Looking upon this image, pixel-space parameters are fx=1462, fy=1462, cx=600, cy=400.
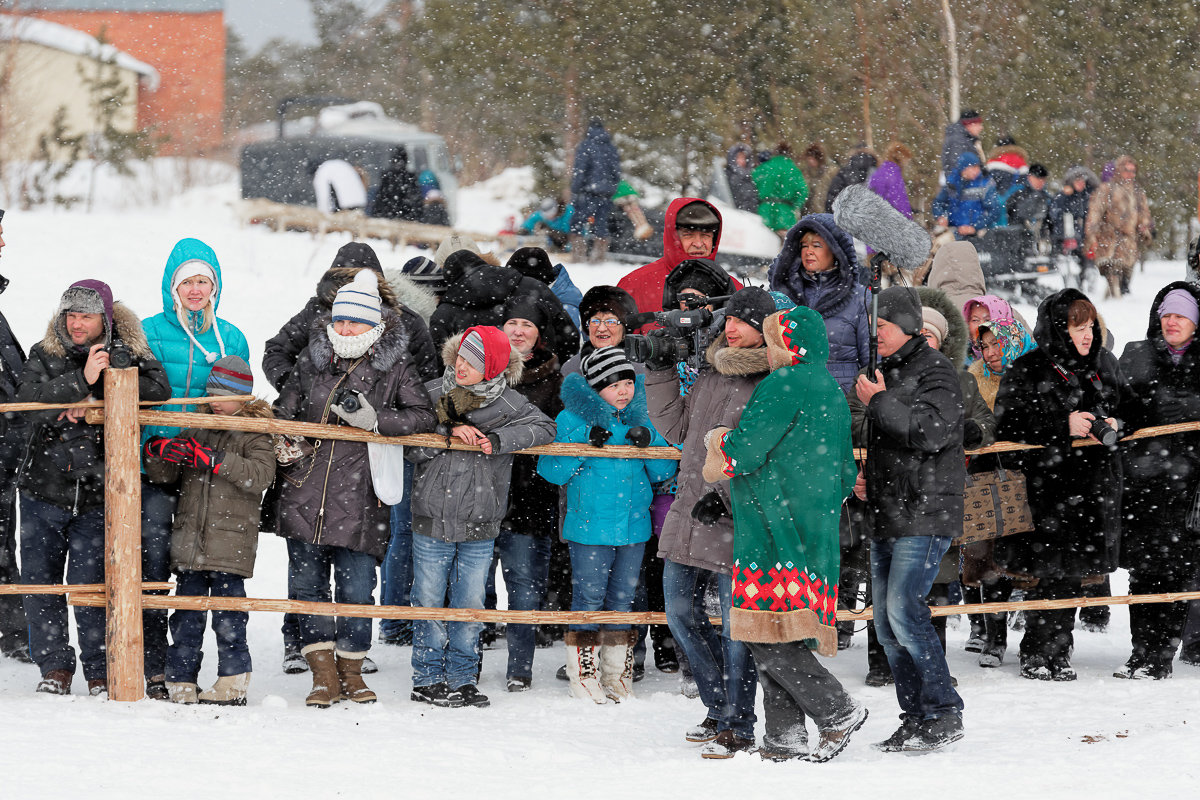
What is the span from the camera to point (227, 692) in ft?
18.5

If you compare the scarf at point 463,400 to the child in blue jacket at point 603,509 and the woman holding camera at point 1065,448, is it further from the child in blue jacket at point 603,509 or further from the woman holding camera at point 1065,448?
the woman holding camera at point 1065,448

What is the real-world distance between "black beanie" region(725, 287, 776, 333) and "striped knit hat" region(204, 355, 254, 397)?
202 centimetres

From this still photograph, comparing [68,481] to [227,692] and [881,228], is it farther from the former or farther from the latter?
[881,228]

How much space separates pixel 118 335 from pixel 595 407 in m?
Answer: 1.92

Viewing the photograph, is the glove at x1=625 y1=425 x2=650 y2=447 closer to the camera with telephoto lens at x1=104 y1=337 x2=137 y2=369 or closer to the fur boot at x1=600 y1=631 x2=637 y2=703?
the fur boot at x1=600 y1=631 x2=637 y2=703

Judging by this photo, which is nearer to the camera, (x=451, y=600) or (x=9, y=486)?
(x=451, y=600)

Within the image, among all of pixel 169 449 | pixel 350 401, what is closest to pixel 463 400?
pixel 350 401

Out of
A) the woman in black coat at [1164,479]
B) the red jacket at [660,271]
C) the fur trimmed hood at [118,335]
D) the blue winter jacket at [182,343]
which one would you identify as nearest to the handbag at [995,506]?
the woman in black coat at [1164,479]

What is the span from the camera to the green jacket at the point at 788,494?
4832 mm

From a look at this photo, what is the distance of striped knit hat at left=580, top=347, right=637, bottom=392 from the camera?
6.05 metres

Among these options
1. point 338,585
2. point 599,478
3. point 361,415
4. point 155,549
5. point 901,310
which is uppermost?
point 901,310

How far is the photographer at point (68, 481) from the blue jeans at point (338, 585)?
2.57ft

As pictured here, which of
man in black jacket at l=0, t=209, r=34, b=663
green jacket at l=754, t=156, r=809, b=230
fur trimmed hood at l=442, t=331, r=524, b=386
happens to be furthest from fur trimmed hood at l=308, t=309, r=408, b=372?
green jacket at l=754, t=156, r=809, b=230

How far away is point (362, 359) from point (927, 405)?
220cm
